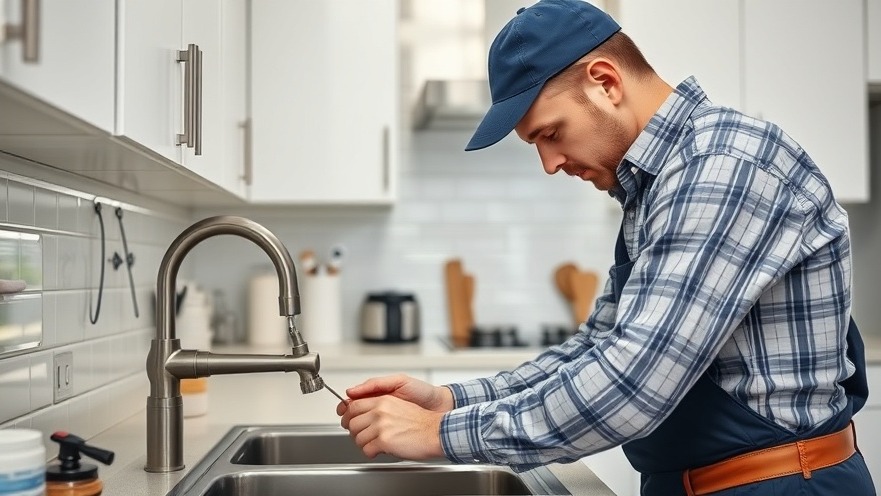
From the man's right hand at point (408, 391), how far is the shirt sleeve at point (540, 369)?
24 mm

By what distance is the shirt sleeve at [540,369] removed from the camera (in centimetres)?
157

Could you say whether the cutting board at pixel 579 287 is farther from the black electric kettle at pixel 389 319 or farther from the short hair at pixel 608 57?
the short hair at pixel 608 57

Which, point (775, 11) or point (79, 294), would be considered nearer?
point (79, 294)

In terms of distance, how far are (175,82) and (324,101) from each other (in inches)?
55.0

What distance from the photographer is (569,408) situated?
1137 mm

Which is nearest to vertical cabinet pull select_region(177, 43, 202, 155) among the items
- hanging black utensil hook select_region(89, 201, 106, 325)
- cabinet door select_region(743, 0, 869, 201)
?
hanging black utensil hook select_region(89, 201, 106, 325)

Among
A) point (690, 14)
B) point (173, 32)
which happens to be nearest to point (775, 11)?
point (690, 14)

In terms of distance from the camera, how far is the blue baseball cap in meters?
1.29

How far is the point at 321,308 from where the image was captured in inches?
125

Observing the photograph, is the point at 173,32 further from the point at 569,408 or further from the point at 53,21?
the point at 569,408

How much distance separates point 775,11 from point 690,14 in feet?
0.99

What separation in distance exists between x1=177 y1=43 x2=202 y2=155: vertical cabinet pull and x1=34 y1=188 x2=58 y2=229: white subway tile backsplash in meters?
0.28

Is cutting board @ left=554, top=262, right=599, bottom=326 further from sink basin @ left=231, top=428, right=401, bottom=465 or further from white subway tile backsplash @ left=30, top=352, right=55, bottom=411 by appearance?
white subway tile backsplash @ left=30, top=352, right=55, bottom=411

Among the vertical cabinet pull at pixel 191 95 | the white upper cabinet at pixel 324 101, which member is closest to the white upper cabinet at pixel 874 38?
the white upper cabinet at pixel 324 101
